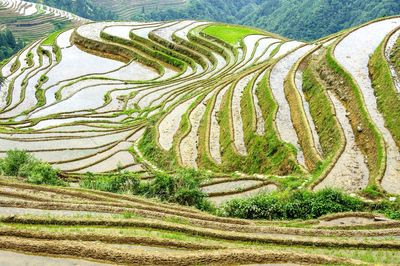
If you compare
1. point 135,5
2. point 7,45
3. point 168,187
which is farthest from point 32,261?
point 135,5

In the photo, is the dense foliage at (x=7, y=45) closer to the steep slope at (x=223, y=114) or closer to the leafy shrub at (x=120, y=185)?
the steep slope at (x=223, y=114)

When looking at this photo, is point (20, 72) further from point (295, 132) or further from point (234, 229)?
point (234, 229)

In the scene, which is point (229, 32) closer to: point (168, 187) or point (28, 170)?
point (28, 170)

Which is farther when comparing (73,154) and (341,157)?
(73,154)

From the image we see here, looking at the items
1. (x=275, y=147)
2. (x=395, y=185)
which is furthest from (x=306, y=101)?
(x=395, y=185)

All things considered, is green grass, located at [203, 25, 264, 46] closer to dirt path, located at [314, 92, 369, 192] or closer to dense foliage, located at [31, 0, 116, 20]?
dirt path, located at [314, 92, 369, 192]

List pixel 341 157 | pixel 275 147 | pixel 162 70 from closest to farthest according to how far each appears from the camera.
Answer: pixel 341 157 → pixel 275 147 → pixel 162 70
